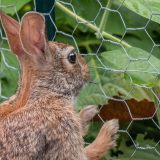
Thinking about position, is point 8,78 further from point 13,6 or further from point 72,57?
point 72,57

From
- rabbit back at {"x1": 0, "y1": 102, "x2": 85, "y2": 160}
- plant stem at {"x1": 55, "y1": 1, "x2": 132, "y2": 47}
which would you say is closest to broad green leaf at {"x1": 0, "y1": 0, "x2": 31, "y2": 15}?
plant stem at {"x1": 55, "y1": 1, "x2": 132, "y2": 47}

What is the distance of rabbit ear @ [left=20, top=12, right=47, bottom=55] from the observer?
3.34 meters

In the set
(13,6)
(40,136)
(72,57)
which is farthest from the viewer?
(13,6)

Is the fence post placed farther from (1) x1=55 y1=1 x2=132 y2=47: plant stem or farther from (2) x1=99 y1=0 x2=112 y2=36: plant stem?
(2) x1=99 y1=0 x2=112 y2=36: plant stem

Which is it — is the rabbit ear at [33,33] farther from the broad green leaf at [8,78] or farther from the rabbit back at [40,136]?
the broad green leaf at [8,78]

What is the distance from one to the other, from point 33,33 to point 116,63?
0.95ft

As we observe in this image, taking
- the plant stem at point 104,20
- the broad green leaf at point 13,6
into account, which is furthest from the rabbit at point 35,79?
the broad green leaf at point 13,6

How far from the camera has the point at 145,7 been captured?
3504 millimetres

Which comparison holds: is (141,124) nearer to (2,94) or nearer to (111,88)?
(111,88)

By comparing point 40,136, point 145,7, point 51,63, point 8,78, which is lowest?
point 8,78

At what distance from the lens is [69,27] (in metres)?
3.89

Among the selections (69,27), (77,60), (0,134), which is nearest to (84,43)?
(69,27)

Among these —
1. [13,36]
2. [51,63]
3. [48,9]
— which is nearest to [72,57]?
[51,63]

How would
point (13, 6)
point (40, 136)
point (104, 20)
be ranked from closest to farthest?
point (40, 136) < point (104, 20) < point (13, 6)
